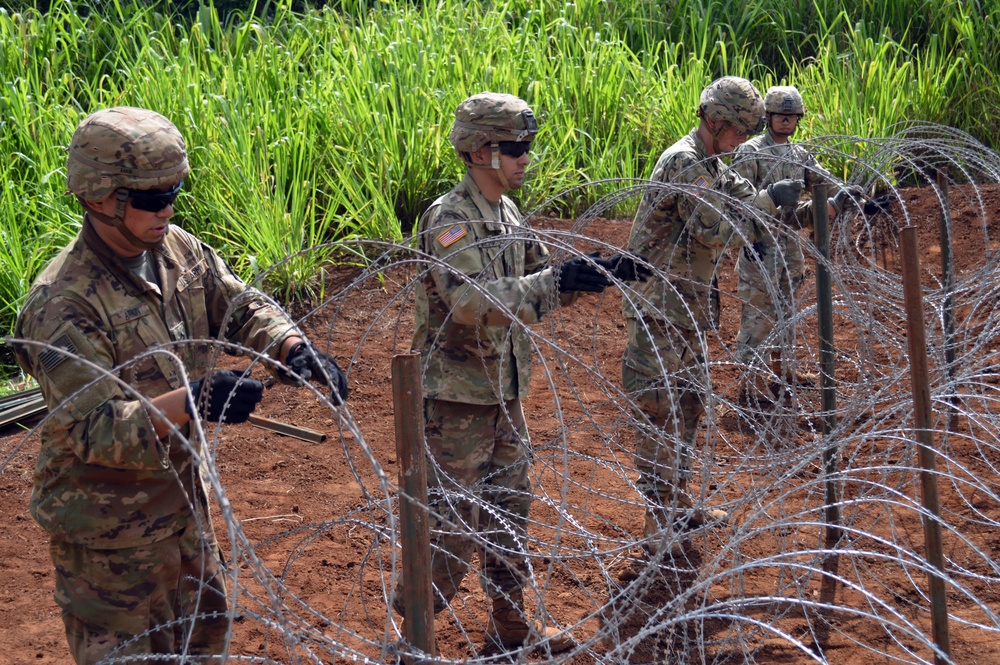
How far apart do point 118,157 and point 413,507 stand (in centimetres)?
111

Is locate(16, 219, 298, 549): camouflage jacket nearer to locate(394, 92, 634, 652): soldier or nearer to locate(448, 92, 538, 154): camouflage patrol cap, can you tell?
locate(394, 92, 634, 652): soldier

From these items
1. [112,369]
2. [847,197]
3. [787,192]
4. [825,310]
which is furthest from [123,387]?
[847,197]

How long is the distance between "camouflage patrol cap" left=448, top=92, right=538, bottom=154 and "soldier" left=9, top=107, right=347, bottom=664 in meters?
0.99

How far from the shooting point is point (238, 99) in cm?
805

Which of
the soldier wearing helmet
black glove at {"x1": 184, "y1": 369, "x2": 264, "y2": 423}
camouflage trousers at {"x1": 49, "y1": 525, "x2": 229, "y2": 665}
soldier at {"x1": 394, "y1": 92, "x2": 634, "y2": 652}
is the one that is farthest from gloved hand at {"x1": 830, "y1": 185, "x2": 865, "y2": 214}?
camouflage trousers at {"x1": 49, "y1": 525, "x2": 229, "y2": 665}

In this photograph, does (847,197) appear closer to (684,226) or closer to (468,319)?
(684,226)

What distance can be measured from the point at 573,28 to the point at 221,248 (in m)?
4.23

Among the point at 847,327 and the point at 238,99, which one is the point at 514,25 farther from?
the point at 847,327

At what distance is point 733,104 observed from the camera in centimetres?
464

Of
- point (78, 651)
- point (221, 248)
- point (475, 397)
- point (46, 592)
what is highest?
point (475, 397)

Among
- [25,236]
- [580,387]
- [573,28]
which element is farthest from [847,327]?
[25,236]

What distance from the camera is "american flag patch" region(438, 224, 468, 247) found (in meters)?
3.55

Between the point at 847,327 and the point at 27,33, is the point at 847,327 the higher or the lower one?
the lower one

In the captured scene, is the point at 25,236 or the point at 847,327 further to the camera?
the point at 847,327
